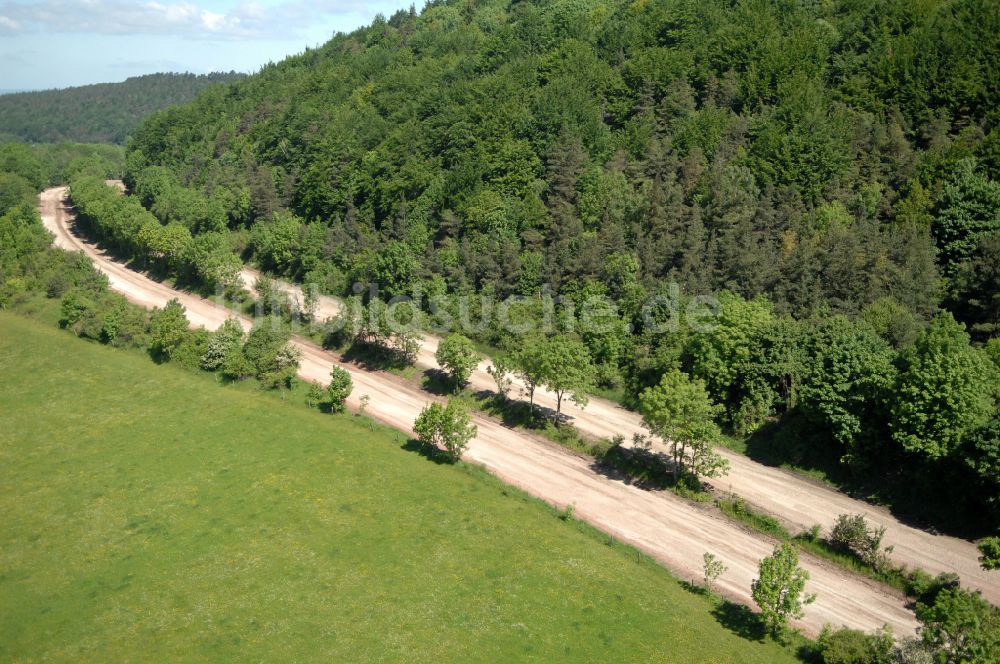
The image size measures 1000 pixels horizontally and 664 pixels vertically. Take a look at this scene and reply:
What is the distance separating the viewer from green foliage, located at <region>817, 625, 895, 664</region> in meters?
40.1

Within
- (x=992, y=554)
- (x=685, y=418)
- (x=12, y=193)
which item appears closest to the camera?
(x=992, y=554)

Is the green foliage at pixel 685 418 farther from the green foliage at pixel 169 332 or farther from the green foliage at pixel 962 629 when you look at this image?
the green foliage at pixel 169 332

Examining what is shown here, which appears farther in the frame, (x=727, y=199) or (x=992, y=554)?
(x=727, y=199)

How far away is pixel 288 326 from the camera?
95.3 metres

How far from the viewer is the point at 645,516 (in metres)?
57.8

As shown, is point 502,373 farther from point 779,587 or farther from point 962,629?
point 962,629

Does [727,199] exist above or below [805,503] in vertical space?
above

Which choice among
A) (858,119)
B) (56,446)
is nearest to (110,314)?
(56,446)

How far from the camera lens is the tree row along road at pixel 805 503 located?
167ft

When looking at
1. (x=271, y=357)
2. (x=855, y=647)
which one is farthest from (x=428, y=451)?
A: (x=855, y=647)

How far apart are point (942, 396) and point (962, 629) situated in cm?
2101

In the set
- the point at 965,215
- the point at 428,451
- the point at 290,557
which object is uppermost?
the point at 965,215

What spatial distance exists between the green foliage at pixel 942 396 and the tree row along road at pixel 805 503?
21.0 feet

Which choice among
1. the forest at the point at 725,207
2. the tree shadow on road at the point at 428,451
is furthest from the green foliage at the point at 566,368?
the tree shadow on road at the point at 428,451
